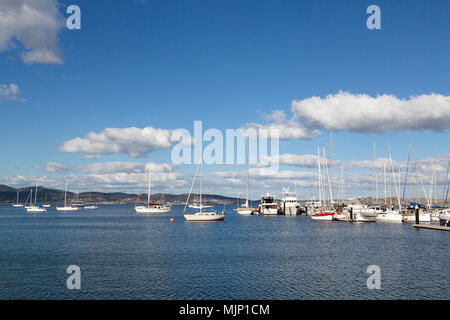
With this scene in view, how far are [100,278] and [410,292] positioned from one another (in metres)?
24.9

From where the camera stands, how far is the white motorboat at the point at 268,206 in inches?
6329

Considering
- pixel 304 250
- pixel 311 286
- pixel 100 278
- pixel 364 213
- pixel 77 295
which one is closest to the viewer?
pixel 77 295

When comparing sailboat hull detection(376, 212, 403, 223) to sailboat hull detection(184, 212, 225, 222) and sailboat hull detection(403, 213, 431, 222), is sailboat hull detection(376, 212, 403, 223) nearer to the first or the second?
sailboat hull detection(403, 213, 431, 222)

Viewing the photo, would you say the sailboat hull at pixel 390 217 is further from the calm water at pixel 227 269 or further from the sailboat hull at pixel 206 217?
the calm water at pixel 227 269

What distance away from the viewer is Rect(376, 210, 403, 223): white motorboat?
105062mm

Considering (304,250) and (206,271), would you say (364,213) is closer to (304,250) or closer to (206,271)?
(304,250)

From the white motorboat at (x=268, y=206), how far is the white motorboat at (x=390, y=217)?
55632 mm

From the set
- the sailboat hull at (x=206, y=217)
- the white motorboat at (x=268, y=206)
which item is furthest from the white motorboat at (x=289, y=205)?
the sailboat hull at (x=206, y=217)

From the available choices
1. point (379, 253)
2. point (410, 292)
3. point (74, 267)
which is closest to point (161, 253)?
point (74, 267)

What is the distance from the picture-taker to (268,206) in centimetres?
16462

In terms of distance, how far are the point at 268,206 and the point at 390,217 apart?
63861 mm

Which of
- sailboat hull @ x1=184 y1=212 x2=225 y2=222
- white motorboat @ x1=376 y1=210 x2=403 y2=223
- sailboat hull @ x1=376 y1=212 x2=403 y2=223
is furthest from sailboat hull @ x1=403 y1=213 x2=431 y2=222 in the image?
sailboat hull @ x1=184 y1=212 x2=225 y2=222

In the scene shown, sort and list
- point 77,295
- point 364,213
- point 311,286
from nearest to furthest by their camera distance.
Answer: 1. point 77,295
2. point 311,286
3. point 364,213
